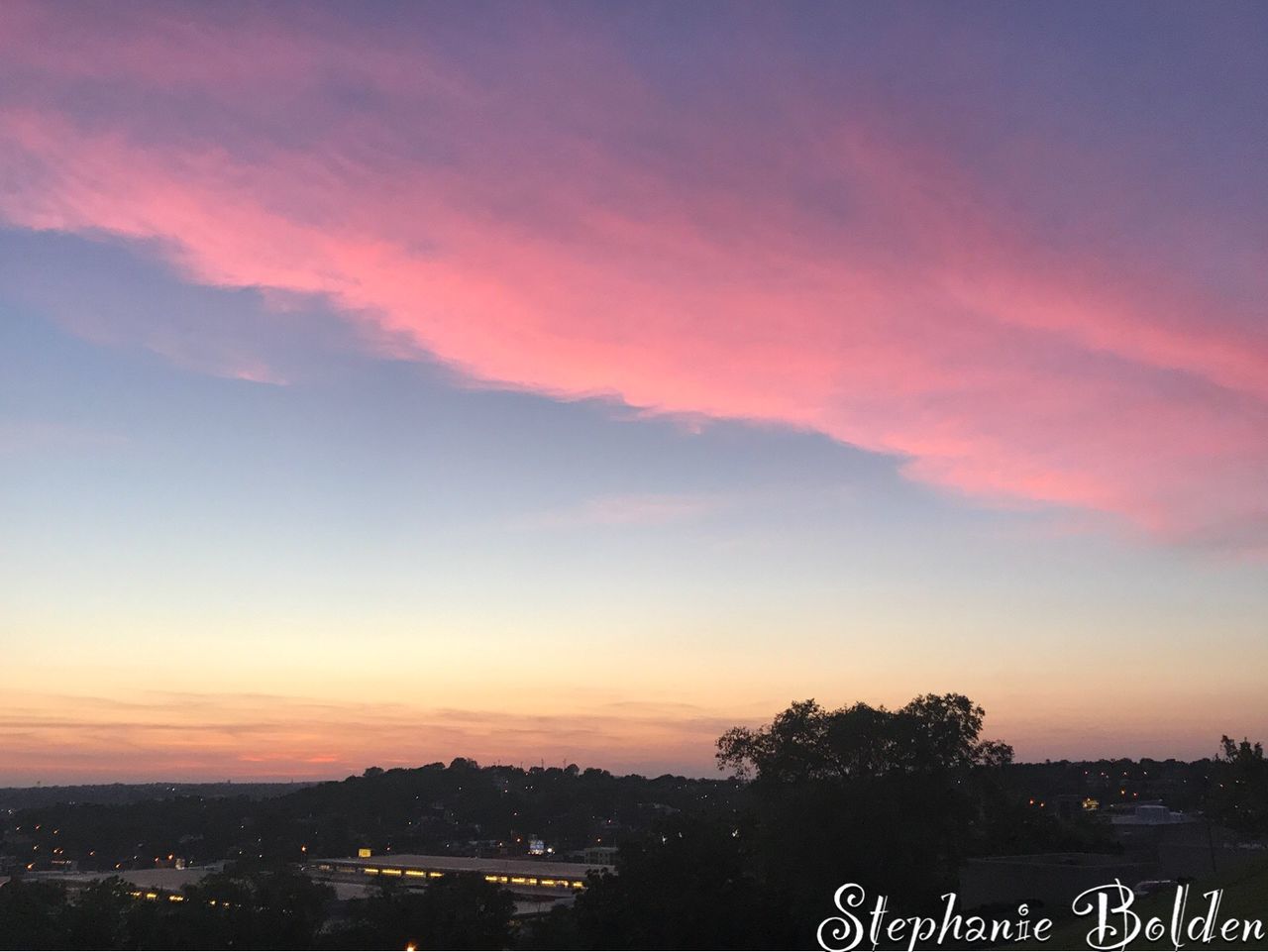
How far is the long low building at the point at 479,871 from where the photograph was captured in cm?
8594

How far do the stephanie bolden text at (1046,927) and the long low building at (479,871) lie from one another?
45887mm

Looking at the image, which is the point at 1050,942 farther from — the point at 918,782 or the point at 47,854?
the point at 47,854

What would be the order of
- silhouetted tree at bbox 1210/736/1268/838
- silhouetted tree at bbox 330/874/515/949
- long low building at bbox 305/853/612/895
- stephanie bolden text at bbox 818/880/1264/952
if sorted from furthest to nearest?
1. long low building at bbox 305/853/612/895
2. silhouetted tree at bbox 1210/736/1268/838
3. silhouetted tree at bbox 330/874/515/949
4. stephanie bolden text at bbox 818/880/1264/952

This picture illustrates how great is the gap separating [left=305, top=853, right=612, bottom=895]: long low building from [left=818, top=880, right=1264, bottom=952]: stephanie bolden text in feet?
151

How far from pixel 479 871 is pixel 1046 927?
6815 cm

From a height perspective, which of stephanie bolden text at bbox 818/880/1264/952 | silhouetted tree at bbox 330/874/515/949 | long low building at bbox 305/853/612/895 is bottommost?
long low building at bbox 305/853/612/895

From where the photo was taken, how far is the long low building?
85.9m

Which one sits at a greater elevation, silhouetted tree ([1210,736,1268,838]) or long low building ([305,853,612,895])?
silhouetted tree ([1210,736,1268,838])

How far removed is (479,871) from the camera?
291ft

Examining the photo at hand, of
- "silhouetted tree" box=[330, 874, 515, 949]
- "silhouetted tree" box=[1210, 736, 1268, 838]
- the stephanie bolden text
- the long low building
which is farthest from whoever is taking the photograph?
the long low building

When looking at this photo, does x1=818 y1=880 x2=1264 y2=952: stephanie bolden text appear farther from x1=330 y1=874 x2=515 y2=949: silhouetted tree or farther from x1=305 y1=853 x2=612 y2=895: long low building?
x1=305 y1=853 x2=612 y2=895: long low building

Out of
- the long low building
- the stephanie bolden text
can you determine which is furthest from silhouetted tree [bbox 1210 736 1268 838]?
the long low building

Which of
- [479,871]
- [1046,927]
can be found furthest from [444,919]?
[479,871]

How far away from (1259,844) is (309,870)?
90.8 meters
